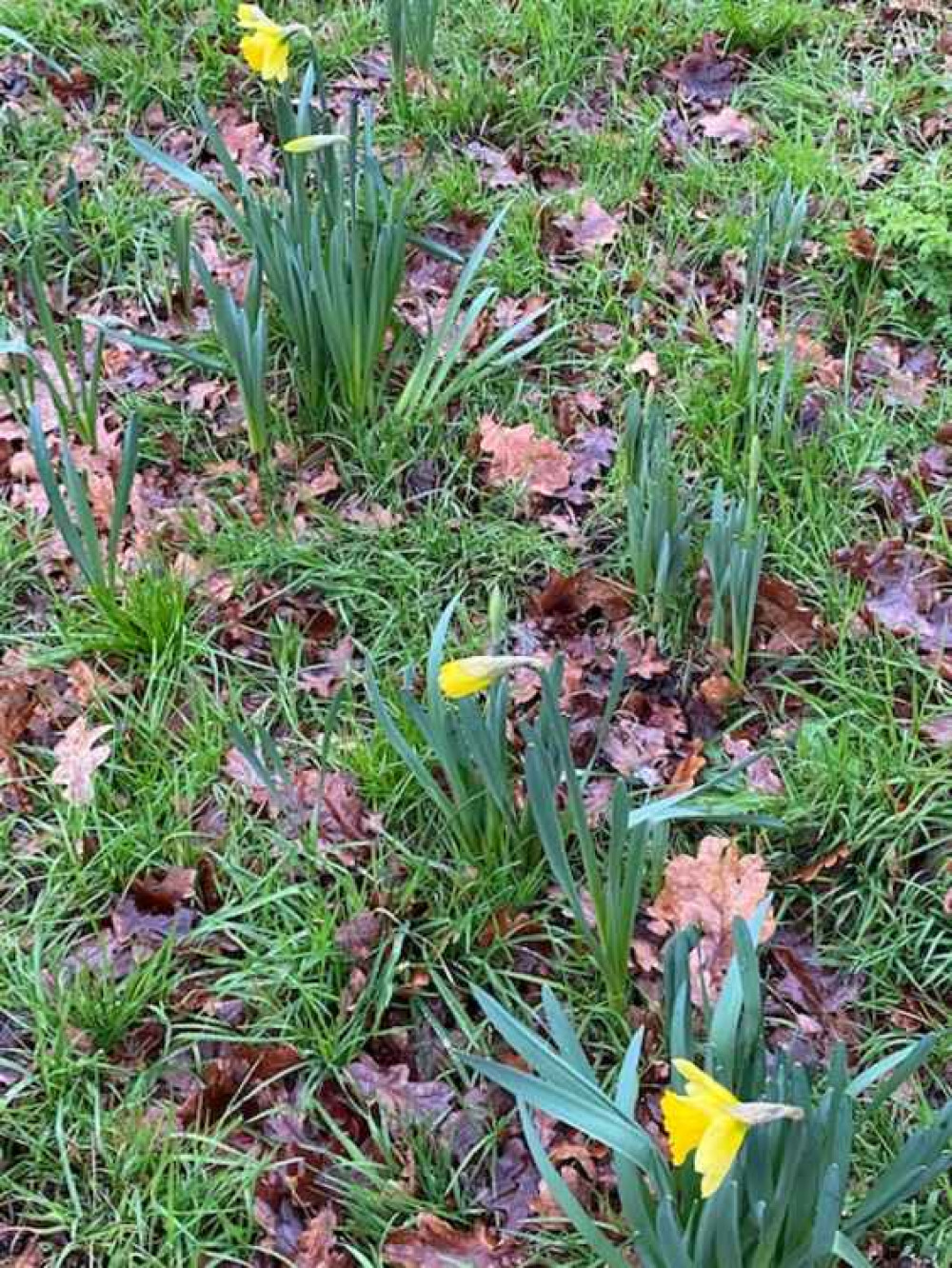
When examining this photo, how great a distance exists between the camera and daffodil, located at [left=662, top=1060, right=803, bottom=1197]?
1193mm

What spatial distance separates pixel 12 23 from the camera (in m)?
3.45

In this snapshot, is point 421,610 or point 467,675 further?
point 421,610

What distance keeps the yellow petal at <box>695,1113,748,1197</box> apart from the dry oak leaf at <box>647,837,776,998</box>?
73 cm

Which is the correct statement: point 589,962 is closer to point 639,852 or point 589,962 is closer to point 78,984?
point 639,852

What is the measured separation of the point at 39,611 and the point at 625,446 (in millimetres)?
1115

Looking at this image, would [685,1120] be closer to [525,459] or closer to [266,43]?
[525,459]

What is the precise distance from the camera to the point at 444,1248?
170 centimetres

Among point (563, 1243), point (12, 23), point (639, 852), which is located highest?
point (12, 23)

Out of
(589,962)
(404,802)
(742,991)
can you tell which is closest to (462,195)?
(404,802)

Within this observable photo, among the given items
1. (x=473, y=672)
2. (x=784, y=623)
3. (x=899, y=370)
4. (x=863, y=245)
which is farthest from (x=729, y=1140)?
(x=863, y=245)

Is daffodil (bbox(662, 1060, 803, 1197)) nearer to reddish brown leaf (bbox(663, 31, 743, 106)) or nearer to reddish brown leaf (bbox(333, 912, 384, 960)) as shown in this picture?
reddish brown leaf (bbox(333, 912, 384, 960))

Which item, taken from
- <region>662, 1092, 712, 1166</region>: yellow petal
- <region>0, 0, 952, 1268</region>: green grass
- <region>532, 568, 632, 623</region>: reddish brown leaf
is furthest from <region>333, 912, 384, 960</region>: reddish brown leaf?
<region>662, 1092, 712, 1166</region>: yellow petal

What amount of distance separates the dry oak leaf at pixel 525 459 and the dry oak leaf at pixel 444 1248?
1389 millimetres

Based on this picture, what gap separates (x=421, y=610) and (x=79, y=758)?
0.65 m
